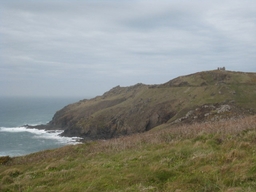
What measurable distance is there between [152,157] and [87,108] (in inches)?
3660

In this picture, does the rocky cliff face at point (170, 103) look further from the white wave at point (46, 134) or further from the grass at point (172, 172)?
the grass at point (172, 172)

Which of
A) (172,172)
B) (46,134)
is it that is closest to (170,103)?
(46,134)

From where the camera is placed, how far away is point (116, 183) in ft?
28.1

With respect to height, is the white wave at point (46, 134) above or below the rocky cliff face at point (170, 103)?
below

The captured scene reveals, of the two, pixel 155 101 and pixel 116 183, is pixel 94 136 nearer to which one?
pixel 155 101

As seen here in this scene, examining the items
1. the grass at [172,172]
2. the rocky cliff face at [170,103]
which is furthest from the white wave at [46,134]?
the grass at [172,172]

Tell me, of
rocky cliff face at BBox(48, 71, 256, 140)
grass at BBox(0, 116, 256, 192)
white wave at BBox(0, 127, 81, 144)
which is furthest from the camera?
white wave at BBox(0, 127, 81, 144)

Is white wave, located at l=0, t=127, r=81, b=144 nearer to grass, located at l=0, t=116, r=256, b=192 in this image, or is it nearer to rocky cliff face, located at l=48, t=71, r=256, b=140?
rocky cliff face, located at l=48, t=71, r=256, b=140

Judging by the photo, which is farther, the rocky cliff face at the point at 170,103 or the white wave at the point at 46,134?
the white wave at the point at 46,134

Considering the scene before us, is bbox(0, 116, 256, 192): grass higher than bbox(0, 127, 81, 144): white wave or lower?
higher

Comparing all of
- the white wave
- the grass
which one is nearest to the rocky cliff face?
the white wave

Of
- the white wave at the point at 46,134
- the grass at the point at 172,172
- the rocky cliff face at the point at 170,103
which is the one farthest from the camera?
the white wave at the point at 46,134

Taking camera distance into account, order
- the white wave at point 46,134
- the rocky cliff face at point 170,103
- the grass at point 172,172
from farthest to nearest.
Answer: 1. the white wave at point 46,134
2. the rocky cliff face at point 170,103
3. the grass at point 172,172

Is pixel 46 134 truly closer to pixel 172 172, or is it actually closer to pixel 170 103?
pixel 170 103
